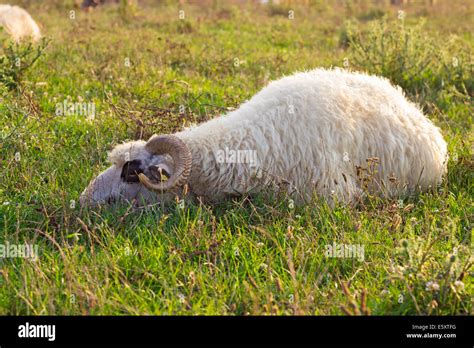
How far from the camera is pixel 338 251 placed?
428cm

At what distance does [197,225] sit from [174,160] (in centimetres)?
64

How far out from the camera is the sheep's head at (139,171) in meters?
5.02

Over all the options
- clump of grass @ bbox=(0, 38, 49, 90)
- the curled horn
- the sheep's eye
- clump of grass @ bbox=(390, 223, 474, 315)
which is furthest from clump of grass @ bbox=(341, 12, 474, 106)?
clump of grass @ bbox=(390, 223, 474, 315)

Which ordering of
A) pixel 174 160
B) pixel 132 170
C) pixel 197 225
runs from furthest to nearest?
pixel 132 170, pixel 174 160, pixel 197 225

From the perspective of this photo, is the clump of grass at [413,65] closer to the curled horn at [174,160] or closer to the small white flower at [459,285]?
the curled horn at [174,160]

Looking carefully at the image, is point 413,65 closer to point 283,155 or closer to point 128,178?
point 283,155

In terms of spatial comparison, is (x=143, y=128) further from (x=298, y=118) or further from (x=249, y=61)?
(x=249, y=61)

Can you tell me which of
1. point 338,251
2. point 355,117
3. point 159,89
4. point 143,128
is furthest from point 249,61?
point 338,251

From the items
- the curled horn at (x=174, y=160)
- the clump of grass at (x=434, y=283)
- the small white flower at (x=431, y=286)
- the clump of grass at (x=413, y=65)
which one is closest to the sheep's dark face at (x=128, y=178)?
the curled horn at (x=174, y=160)

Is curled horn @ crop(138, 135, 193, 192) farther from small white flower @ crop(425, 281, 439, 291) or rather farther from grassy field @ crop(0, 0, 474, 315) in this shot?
small white flower @ crop(425, 281, 439, 291)

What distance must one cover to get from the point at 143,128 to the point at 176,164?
173cm

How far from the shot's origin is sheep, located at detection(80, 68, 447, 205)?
5141 millimetres

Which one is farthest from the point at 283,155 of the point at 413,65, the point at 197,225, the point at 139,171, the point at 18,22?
the point at 18,22

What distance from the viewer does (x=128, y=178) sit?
205 inches
